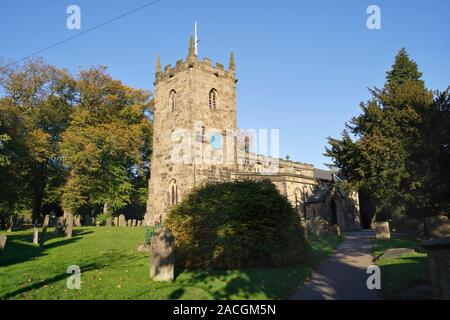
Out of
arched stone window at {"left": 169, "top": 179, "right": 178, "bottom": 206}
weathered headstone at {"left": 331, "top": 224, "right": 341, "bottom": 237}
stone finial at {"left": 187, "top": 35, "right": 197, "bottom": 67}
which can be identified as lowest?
weathered headstone at {"left": 331, "top": 224, "right": 341, "bottom": 237}

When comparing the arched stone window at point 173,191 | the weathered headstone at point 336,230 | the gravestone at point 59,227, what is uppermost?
the arched stone window at point 173,191

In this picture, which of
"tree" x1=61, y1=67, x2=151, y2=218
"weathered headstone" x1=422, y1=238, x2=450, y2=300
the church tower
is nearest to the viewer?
"weathered headstone" x1=422, y1=238, x2=450, y2=300

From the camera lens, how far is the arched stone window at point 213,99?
2805 cm

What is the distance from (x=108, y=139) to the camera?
32656 millimetres

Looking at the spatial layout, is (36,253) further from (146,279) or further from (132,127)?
(132,127)

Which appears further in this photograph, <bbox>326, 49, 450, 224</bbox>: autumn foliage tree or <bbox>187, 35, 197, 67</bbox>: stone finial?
<bbox>187, 35, 197, 67</bbox>: stone finial

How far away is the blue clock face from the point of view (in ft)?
88.7

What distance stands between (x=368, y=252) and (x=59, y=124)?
3308 cm

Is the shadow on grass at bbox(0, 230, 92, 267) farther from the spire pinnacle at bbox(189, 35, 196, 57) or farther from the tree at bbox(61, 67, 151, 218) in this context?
the spire pinnacle at bbox(189, 35, 196, 57)

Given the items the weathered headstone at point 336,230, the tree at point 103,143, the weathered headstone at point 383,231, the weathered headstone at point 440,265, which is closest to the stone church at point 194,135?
the weathered headstone at point 336,230

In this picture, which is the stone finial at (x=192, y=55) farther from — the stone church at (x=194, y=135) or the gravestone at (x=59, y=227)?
the gravestone at (x=59, y=227)

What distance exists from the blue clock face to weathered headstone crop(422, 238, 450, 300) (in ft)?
69.8

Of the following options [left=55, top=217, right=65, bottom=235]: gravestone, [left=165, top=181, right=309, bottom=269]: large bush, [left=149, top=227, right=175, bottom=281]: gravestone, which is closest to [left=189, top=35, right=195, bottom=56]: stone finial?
[left=55, top=217, right=65, bottom=235]: gravestone
